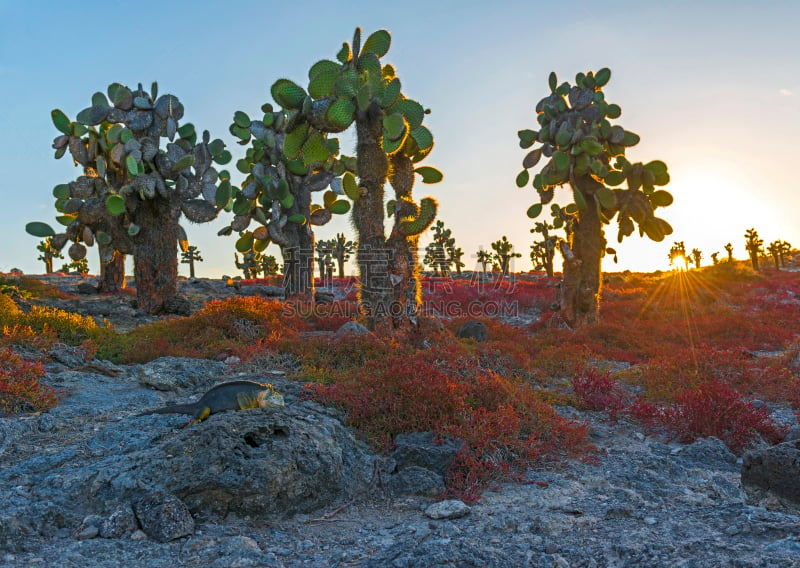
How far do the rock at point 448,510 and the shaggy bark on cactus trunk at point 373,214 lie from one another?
7.60m

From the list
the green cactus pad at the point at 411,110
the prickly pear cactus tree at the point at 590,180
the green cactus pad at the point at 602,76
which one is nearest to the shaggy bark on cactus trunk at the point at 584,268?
the prickly pear cactus tree at the point at 590,180

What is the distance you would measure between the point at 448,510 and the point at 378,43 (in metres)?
11.3

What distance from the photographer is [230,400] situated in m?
6.36

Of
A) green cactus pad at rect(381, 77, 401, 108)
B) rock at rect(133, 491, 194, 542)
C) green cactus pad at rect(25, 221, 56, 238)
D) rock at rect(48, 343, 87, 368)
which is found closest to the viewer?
rock at rect(133, 491, 194, 542)

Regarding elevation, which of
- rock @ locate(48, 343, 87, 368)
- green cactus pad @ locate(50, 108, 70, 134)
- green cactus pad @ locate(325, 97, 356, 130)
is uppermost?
green cactus pad @ locate(50, 108, 70, 134)

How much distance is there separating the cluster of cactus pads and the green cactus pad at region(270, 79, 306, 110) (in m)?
8.79

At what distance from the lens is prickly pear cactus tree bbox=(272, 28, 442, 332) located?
12.5 metres

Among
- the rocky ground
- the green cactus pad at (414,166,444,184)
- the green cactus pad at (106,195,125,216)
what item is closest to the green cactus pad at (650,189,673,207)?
the green cactus pad at (414,166,444,184)

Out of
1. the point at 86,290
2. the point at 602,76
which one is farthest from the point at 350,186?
the point at 86,290

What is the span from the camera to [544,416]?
7285 mm

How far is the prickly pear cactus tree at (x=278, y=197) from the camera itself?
20.9 meters

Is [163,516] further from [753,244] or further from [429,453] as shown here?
[753,244]

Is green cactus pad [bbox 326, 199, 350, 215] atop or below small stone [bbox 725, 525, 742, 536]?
atop

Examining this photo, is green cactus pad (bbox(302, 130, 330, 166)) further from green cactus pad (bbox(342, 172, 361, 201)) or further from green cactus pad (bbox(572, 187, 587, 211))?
green cactus pad (bbox(572, 187, 587, 211))
